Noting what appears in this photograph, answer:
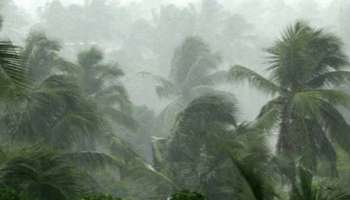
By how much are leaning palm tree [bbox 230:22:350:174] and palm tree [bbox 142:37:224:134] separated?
15.0 metres

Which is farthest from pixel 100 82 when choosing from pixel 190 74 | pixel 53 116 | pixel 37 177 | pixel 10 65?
pixel 10 65

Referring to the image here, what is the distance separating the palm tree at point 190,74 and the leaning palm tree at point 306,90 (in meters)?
15.0

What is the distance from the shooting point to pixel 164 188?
17.1m

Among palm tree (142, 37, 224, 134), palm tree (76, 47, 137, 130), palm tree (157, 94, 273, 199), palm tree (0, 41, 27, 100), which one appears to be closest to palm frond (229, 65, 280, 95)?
palm tree (157, 94, 273, 199)

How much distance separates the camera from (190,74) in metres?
33.7

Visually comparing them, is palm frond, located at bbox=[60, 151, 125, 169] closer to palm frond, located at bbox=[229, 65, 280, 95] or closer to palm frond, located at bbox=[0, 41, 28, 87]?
palm frond, located at bbox=[229, 65, 280, 95]

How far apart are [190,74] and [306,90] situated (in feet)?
54.7

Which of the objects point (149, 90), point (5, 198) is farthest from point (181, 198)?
point (149, 90)

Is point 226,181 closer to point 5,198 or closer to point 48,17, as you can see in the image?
point 5,198

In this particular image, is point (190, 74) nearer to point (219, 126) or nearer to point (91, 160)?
point (219, 126)

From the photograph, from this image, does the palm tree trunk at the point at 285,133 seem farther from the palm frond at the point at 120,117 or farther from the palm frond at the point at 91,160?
the palm frond at the point at 120,117

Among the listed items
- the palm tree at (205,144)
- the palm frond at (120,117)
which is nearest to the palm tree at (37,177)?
the palm tree at (205,144)

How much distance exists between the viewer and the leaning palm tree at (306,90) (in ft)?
55.7

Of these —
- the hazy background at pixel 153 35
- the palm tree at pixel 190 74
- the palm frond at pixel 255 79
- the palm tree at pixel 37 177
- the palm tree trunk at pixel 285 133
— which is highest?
the hazy background at pixel 153 35
